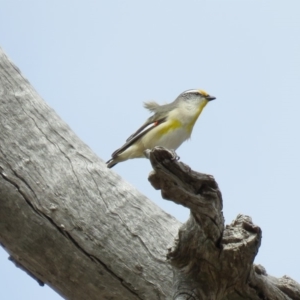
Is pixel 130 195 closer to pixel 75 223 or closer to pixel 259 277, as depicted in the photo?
pixel 75 223

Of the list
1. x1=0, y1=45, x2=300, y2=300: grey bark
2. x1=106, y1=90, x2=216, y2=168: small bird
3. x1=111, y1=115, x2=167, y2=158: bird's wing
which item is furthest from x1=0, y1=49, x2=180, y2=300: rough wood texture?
x1=111, y1=115, x2=167, y2=158: bird's wing

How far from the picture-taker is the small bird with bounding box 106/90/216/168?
286 inches

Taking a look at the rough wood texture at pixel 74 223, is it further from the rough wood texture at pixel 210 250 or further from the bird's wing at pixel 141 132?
the bird's wing at pixel 141 132

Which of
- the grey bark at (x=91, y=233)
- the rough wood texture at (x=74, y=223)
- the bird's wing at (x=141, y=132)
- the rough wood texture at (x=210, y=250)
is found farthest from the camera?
the bird's wing at (x=141, y=132)

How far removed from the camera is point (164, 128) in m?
7.42

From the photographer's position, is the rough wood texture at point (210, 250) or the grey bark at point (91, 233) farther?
the grey bark at point (91, 233)

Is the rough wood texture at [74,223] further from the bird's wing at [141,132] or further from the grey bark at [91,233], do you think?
the bird's wing at [141,132]

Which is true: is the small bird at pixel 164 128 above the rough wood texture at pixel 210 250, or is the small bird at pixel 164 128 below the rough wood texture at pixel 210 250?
above

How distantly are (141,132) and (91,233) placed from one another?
11.8ft

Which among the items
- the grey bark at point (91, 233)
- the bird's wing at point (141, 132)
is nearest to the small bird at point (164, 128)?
the bird's wing at point (141, 132)

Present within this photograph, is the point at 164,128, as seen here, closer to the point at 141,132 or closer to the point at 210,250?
the point at 141,132

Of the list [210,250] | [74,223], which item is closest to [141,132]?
[74,223]

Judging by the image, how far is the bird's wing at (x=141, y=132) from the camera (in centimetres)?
724

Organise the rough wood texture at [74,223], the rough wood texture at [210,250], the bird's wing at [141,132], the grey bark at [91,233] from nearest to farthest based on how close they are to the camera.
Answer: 1. the rough wood texture at [210,250]
2. the grey bark at [91,233]
3. the rough wood texture at [74,223]
4. the bird's wing at [141,132]
